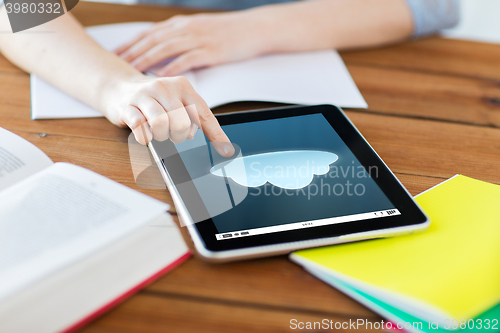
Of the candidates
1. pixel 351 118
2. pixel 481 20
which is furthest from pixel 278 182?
pixel 481 20

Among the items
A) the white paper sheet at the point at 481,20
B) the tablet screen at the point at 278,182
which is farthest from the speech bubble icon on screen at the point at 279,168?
the white paper sheet at the point at 481,20

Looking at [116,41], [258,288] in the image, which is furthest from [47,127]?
[258,288]

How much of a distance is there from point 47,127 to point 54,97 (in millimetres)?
76

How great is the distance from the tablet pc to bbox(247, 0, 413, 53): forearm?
0.30 meters

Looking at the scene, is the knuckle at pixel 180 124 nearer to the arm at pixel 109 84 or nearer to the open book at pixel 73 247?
the arm at pixel 109 84

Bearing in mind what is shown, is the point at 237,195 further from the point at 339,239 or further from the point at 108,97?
the point at 108,97

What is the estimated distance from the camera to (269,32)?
77 centimetres

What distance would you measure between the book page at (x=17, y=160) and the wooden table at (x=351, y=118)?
4 cm

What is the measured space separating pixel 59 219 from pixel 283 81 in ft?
1.45

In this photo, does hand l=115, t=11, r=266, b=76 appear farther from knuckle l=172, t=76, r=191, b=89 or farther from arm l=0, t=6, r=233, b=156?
knuckle l=172, t=76, r=191, b=89

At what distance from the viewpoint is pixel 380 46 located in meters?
0.85

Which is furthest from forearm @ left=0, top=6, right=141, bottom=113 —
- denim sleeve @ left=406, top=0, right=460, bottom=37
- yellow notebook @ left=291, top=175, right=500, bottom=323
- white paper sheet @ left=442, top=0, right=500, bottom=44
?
white paper sheet @ left=442, top=0, right=500, bottom=44

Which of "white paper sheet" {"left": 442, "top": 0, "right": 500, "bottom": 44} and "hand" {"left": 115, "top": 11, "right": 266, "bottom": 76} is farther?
"white paper sheet" {"left": 442, "top": 0, "right": 500, "bottom": 44}

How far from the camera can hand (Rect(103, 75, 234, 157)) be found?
466 millimetres
